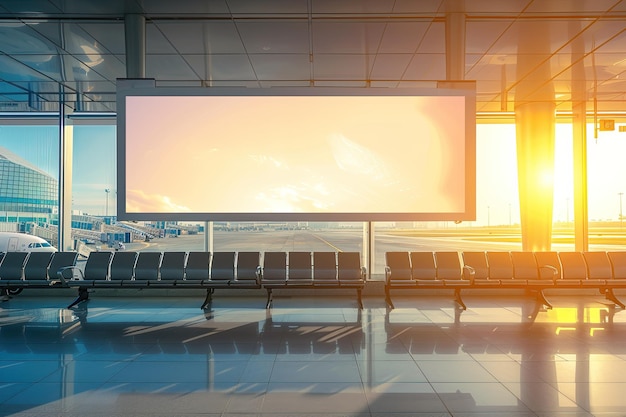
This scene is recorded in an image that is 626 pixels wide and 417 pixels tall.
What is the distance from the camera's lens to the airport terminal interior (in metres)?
3.81

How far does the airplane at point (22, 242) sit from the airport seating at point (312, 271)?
20.3 ft

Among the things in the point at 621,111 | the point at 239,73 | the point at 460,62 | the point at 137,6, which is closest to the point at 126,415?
the point at 137,6

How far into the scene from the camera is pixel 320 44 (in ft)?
21.7

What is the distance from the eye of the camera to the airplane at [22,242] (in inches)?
417

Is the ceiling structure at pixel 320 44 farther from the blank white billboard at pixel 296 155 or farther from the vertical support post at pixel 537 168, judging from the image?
the blank white billboard at pixel 296 155

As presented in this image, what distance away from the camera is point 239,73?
25.7ft

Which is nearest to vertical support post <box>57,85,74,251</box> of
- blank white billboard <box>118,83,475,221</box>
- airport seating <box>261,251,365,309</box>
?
blank white billboard <box>118,83,475,221</box>

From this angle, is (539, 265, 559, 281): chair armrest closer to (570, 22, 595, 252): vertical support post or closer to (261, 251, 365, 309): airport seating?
(570, 22, 595, 252): vertical support post

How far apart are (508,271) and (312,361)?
4856mm

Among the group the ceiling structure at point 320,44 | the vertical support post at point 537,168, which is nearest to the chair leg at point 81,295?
the ceiling structure at point 320,44

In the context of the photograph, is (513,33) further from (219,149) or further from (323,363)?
(323,363)

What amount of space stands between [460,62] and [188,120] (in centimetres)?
388

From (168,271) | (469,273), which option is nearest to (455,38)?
(469,273)

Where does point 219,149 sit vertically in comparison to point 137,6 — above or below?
below
